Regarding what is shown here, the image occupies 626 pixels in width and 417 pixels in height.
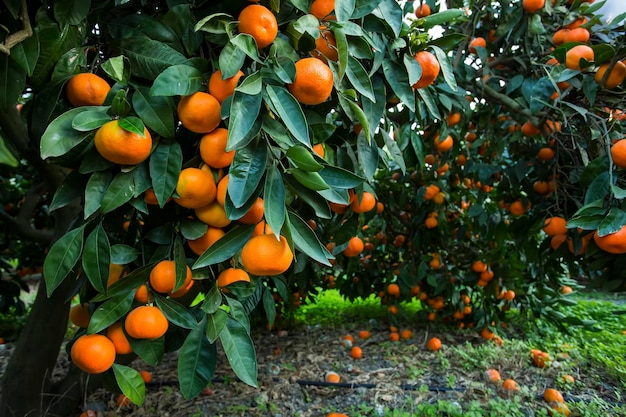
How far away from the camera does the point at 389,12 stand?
858 millimetres

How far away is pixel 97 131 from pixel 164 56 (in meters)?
0.19

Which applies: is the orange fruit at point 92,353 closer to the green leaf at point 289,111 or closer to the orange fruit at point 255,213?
the orange fruit at point 255,213

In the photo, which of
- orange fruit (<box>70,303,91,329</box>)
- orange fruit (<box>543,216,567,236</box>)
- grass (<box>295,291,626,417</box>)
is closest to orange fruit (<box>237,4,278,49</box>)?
orange fruit (<box>70,303,91,329</box>)

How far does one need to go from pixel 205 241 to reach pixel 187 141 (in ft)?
0.69

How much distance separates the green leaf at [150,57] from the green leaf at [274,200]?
0.29m

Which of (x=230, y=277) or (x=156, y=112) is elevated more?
(x=156, y=112)

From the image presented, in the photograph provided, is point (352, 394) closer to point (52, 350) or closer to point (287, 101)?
point (52, 350)

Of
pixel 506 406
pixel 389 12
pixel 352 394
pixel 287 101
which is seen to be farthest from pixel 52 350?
pixel 506 406

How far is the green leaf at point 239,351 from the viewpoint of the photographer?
68cm

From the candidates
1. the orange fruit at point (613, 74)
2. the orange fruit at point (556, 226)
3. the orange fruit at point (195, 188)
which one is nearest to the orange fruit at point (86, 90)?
the orange fruit at point (195, 188)

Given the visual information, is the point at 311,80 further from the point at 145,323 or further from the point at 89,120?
the point at 145,323

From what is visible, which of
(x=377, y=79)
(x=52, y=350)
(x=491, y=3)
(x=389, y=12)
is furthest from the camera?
(x=491, y=3)

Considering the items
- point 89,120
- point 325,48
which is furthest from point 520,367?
point 89,120

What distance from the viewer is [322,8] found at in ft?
2.57
